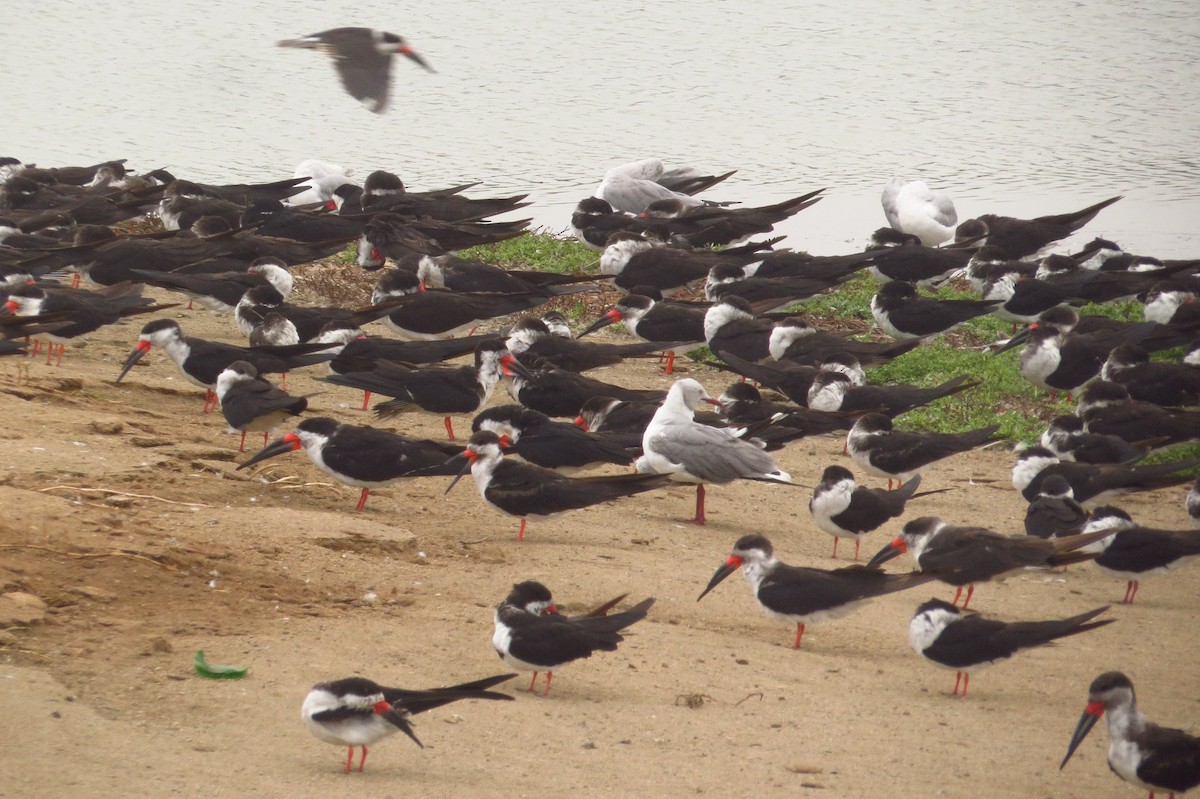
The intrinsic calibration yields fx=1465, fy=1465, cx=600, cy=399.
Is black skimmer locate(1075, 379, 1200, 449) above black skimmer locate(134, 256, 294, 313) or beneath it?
above

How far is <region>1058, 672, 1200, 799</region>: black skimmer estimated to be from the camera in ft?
16.8

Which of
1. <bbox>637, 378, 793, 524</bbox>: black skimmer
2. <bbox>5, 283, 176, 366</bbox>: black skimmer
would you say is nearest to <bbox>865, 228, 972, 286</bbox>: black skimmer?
<bbox>637, 378, 793, 524</bbox>: black skimmer

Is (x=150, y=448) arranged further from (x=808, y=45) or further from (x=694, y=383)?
(x=808, y=45)

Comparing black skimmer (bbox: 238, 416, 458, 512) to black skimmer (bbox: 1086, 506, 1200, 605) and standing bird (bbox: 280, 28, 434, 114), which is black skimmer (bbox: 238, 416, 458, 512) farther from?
black skimmer (bbox: 1086, 506, 1200, 605)

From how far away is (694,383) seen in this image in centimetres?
876

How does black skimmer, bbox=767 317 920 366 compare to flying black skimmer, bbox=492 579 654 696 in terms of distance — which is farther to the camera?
black skimmer, bbox=767 317 920 366

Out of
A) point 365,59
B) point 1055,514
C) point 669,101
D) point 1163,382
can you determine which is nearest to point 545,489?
point 1055,514

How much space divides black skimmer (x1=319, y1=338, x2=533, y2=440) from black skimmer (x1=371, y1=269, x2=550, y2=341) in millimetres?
1536

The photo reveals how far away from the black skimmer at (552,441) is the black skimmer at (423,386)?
535 millimetres

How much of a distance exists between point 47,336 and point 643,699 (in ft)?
18.5

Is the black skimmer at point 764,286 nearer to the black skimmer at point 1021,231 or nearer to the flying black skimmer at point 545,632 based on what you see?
the black skimmer at point 1021,231

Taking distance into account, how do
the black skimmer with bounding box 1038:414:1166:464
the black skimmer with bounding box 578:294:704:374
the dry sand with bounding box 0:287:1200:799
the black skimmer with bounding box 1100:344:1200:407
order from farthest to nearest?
1. the black skimmer with bounding box 578:294:704:374
2. the black skimmer with bounding box 1100:344:1200:407
3. the black skimmer with bounding box 1038:414:1166:464
4. the dry sand with bounding box 0:287:1200:799

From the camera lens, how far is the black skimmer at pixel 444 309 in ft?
36.2

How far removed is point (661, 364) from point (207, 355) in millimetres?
3970
